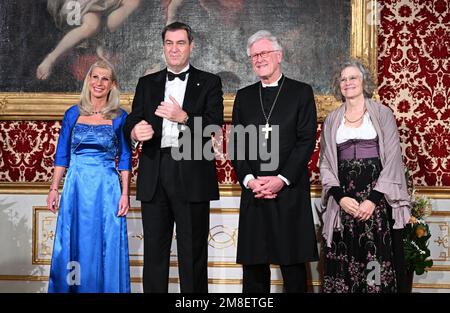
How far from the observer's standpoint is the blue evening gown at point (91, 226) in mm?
4465

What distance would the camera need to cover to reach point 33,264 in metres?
5.73

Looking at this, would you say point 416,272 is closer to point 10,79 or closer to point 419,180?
point 419,180

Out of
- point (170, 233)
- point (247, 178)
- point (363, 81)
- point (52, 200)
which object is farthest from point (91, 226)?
point (363, 81)

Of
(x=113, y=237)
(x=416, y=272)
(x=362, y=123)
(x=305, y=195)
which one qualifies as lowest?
(x=416, y=272)

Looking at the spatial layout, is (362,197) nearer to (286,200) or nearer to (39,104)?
(286,200)

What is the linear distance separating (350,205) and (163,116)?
1302 millimetres

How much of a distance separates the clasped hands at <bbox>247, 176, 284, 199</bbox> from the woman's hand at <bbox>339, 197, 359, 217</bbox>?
47 centimetres

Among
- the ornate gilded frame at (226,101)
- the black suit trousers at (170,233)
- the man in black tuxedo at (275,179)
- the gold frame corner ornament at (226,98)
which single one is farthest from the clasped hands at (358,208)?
the gold frame corner ornament at (226,98)

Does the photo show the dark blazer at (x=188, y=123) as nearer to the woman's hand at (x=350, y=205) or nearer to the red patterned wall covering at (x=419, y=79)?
the woman's hand at (x=350, y=205)

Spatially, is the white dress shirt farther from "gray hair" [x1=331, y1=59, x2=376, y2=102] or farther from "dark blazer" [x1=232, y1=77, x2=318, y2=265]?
"gray hair" [x1=331, y1=59, x2=376, y2=102]

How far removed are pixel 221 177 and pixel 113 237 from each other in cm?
151

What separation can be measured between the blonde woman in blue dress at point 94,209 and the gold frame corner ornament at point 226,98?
46.2 inches

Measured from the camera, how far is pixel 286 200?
409 centimetres
